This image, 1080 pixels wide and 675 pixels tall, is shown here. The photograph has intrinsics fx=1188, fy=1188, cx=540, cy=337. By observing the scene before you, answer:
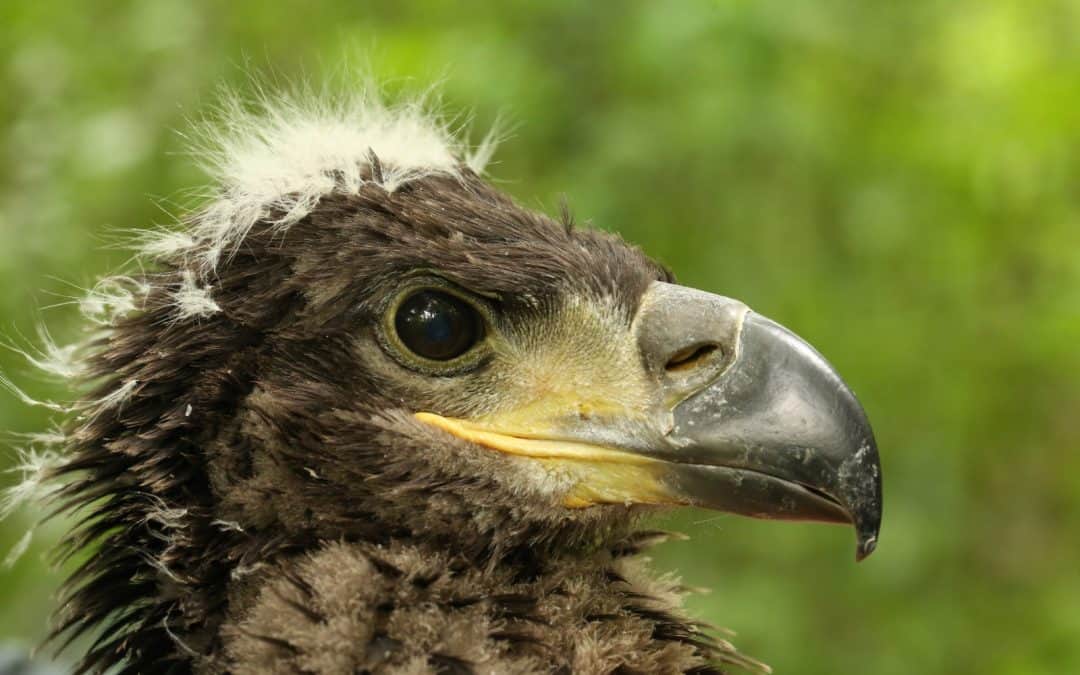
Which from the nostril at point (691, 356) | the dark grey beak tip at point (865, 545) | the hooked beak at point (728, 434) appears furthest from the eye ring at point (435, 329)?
the dark grey beak tip at point (865, 545)

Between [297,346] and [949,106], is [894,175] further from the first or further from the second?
[297,346]

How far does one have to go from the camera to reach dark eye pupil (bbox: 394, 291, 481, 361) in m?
2.46

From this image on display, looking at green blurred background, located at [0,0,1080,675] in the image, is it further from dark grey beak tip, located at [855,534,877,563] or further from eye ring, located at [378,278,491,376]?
dark grey beak tip, located at [855,534,877,563]

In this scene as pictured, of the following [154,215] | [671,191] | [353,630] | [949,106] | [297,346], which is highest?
[949,106]

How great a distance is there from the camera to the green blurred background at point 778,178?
484 cm

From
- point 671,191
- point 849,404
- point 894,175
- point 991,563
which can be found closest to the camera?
point 849,404

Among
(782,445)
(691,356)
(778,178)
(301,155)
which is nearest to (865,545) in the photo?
(782,445)

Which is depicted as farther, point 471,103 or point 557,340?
point 471,103

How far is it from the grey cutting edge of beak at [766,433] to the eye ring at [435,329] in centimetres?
41

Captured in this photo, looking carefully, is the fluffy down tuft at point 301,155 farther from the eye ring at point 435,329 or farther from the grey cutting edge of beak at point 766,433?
the grey cutting edge of beak at point 766,433

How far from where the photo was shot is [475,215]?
2586mm

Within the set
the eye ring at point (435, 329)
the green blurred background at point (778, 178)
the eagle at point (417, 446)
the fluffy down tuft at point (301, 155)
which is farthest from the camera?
the green blurred background at point (778, 178)

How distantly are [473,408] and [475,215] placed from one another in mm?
425

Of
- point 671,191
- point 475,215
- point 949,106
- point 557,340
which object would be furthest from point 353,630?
point 949,106
